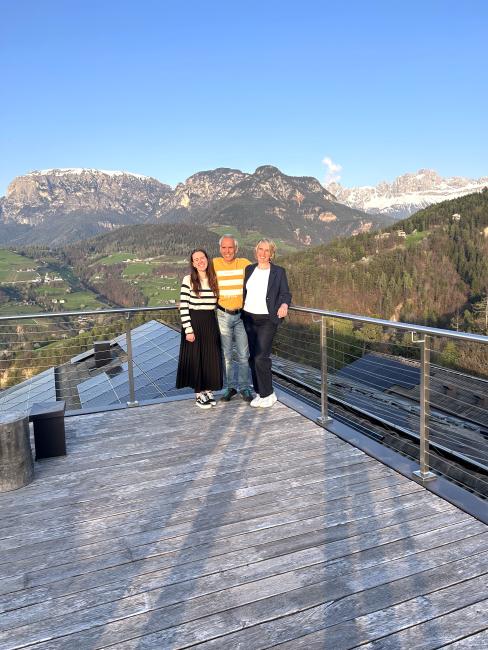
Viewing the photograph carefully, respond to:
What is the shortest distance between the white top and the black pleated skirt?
0.34 meters

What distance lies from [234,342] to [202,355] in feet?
1.15

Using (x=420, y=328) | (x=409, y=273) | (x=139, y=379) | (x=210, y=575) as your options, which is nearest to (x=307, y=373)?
(x=139, y=379)

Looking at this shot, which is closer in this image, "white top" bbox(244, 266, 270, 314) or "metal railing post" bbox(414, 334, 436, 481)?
"metal railing post" bbox(414, 334, 436, 481)

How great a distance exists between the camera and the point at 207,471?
117 inches

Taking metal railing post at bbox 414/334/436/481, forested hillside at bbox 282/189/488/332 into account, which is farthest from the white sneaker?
forested hillside at bbox 282/189/488/332

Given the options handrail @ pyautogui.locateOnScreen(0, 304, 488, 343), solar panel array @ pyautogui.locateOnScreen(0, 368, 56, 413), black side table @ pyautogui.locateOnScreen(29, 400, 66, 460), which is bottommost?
solar panel array @ pyautogui.locateOnScreen(0, 368, 56, 413)

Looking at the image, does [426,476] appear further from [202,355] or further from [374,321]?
[202,355]

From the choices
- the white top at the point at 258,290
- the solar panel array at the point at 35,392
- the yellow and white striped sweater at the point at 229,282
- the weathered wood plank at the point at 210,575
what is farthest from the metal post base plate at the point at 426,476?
the solar panel array at the point at 35,392

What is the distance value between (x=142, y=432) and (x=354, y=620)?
2.31m

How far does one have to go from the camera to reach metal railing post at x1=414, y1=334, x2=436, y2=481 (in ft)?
8.66

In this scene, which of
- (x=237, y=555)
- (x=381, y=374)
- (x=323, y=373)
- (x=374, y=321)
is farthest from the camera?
(x=381, y=374)

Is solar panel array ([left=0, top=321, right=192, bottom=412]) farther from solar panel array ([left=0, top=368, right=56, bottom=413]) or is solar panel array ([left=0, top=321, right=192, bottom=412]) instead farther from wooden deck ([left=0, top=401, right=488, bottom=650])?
wooden deck ([left=0, top=401, right=488, bottom=650])

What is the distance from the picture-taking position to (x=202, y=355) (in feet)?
13.6

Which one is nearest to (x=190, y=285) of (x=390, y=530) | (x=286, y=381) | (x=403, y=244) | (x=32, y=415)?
(x=32, y=415)
